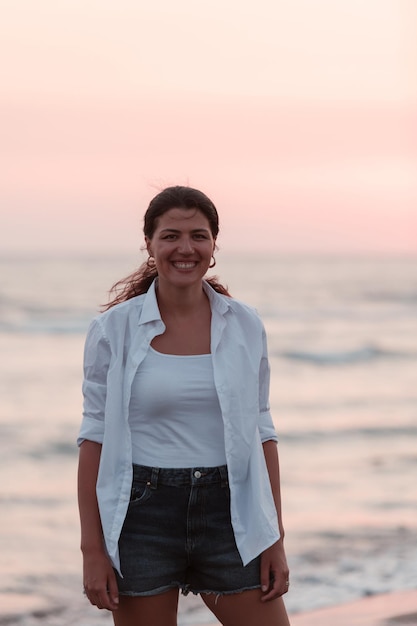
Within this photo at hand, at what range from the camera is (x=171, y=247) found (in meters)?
3.15

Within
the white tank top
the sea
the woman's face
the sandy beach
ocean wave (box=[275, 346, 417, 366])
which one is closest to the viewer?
the white tank top

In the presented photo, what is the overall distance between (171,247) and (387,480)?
21.9 feet

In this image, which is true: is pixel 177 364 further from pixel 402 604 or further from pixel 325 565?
pixel 325 565

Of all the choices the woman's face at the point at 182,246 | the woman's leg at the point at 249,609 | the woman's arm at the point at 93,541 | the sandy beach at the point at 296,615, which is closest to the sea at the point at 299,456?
the sandy beach at the point at 296,615

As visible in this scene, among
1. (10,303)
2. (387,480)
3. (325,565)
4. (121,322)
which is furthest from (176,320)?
(10,303)

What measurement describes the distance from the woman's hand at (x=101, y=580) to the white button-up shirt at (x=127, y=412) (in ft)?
0.10

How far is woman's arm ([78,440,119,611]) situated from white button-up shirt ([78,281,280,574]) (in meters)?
0.03

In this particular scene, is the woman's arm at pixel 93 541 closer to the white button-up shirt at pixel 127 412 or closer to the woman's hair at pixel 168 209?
the white button-up shirt at pixel 127 412

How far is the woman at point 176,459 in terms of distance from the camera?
3.07 m

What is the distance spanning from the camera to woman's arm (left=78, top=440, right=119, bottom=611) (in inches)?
121

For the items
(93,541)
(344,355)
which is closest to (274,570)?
(93,541)

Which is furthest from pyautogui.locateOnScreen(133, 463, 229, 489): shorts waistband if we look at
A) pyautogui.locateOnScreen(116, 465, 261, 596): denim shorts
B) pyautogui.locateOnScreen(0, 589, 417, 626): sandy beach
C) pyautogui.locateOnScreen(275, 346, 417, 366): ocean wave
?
pyautogui.locateOnScreen(275, 346, 417, 366): ocean wave

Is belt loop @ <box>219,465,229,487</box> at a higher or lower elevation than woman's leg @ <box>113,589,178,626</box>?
higher

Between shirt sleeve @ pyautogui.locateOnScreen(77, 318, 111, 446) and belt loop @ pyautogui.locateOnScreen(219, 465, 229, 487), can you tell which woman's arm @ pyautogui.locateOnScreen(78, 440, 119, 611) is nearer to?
shirt sleeve @ pyautogui.locateOnScreen(77, 318, 111, 446)
